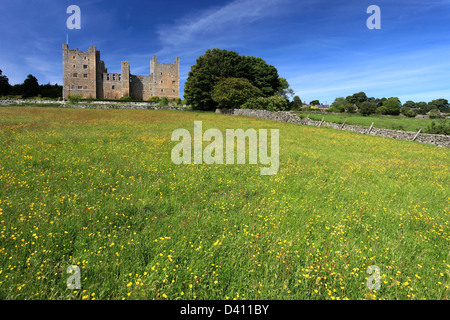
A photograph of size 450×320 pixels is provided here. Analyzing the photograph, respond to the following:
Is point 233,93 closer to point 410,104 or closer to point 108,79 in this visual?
point 108,79

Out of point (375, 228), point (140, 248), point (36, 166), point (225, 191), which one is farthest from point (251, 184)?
point (36, 166)

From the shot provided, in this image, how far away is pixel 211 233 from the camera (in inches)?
172

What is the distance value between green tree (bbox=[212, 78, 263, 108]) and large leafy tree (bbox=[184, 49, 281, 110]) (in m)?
5.38

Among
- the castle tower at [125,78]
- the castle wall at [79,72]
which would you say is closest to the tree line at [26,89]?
the castle wall at [79,72]

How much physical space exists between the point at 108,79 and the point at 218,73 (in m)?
57.2

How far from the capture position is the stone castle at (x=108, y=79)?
265 feet

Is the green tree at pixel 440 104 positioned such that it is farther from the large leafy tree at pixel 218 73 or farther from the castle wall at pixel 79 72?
the castle wall at pixel 79 72

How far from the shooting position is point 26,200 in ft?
16.3

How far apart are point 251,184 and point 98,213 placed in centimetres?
463

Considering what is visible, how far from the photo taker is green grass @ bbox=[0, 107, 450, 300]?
10.3 ft

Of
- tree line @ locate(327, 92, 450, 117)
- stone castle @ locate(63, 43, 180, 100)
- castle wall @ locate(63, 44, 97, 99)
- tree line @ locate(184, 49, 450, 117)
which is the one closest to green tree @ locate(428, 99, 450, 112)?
tree line @ locate(327, 92, 450, 117)

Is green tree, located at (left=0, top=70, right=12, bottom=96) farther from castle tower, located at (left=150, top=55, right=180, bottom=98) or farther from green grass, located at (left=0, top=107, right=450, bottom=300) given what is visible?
green grass, located at (left=0, top=107, right=450, bottom=300)

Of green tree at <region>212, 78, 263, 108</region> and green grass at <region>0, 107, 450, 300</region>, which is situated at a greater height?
green tree at <region>212, 78, 263, 108</region>
